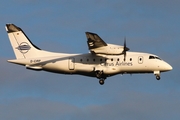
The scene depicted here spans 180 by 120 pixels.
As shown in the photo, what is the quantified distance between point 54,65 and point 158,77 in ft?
29.5

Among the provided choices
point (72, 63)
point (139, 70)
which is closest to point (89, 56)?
point (72, 63)

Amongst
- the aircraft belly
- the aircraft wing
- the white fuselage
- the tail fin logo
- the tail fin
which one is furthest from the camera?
the tail fin logo

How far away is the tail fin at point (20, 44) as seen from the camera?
44.9 metres

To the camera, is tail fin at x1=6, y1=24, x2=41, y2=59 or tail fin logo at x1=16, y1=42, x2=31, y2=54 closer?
tail fin at x1=6, y1=24, x2=41, y2=59

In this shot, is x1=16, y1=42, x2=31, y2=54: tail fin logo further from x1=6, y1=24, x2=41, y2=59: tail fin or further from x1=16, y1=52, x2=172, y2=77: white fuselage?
x1=16, y1=52, x2=172, y2=77: white fuselage

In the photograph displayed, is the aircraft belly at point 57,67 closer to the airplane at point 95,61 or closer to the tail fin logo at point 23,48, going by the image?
the airplane at point 95,61

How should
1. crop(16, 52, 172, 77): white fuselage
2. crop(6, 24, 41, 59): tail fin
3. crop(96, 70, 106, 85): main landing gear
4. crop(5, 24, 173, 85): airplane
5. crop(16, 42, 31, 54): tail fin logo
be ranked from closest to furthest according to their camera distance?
1. crop(5, 24, 173, 85): airplane
2. crop(16, 52, 172, 77): white fuselage
3. crop(96, 70, 106, 85): main landing gear
4. crop(6, 24, 41, 59): tail fin
5. crop(16, 42, 31, 54): tail fin logo

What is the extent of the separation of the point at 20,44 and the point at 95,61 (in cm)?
726

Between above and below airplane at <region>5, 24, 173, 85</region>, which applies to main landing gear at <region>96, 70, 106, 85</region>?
below

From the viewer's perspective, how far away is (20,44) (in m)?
45.4

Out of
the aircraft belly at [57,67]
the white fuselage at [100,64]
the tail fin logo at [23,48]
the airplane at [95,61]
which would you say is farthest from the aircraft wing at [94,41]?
the tail fin logo at [23,48]

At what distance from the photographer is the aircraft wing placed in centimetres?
4072

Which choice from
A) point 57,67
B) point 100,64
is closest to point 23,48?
point 57,67

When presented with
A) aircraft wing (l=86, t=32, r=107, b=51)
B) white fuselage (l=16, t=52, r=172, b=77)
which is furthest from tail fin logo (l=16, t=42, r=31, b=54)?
aircraft wing (l=86, t=32, r=107, b=51)
